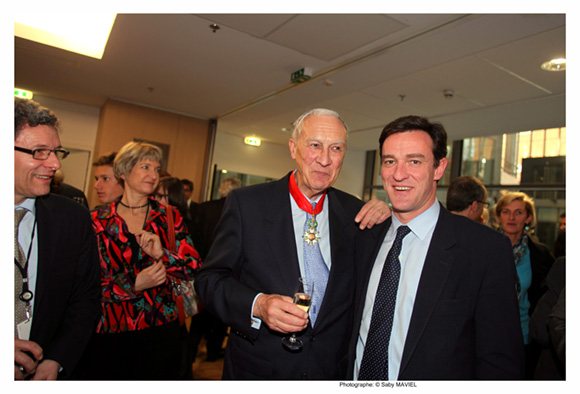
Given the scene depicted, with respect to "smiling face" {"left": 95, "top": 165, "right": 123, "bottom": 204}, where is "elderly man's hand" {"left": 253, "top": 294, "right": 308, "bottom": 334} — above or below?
below

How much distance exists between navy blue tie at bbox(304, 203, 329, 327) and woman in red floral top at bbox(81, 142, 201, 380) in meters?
1.07

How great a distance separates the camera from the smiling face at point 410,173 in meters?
1.56

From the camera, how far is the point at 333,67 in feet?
16.5

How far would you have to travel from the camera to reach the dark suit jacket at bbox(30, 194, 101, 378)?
5.24 ft

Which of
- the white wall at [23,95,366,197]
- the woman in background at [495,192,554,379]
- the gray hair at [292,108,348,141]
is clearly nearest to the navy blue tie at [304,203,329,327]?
the gray hair at [292,108,348,141]

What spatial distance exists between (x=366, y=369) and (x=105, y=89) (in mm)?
7180

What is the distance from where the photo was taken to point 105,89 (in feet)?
23.0

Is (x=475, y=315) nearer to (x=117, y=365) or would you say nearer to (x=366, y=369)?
(x=366, y=369)

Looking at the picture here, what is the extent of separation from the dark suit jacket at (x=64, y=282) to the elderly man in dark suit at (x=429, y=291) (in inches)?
48.5

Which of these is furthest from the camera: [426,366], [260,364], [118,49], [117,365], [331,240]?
[118,49]

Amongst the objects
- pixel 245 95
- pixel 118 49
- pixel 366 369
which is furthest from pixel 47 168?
pixel 245 95

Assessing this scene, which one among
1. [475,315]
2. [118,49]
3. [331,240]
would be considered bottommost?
[475,315]

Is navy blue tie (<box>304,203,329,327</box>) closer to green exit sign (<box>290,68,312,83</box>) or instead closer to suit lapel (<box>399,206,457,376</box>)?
suit lapel (<box>399,206,457,376</box>)

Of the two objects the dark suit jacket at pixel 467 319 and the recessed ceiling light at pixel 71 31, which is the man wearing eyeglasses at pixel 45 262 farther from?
the recessed ceiling light at pixel 71 31
